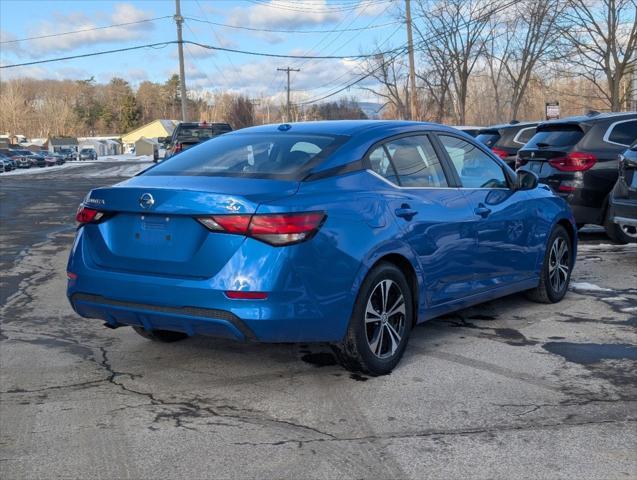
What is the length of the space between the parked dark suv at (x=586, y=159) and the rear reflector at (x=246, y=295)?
21.7 ft

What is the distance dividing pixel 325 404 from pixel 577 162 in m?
6.62

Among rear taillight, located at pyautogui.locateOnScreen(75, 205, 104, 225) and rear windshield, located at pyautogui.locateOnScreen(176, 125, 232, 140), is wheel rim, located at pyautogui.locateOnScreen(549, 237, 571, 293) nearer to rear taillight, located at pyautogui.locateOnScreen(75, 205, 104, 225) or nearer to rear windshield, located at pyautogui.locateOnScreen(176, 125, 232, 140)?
rear taillight, located at pyautogui.locateOnScreen(75, 205, 104, 225)

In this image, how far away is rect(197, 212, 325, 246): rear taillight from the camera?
399cm

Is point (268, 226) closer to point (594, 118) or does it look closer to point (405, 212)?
point (405, 212)

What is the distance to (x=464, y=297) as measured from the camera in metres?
5.39

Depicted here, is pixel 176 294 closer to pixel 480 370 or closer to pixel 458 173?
pixel 480 370

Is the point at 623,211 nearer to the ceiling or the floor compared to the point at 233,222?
nearer to the floor

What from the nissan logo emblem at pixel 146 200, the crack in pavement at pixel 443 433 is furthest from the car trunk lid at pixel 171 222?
the crack in pavement at pixel 443 433

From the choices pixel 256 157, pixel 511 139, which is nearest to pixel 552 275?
pixel 256 157

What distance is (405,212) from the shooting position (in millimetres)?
4762

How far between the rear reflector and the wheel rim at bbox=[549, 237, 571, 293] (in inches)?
138

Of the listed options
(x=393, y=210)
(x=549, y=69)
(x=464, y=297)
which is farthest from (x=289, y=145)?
(x=549, y=69)

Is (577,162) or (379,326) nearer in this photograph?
(379,326)

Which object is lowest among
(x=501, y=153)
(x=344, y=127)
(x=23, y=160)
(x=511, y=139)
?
(x=23, y=160)
